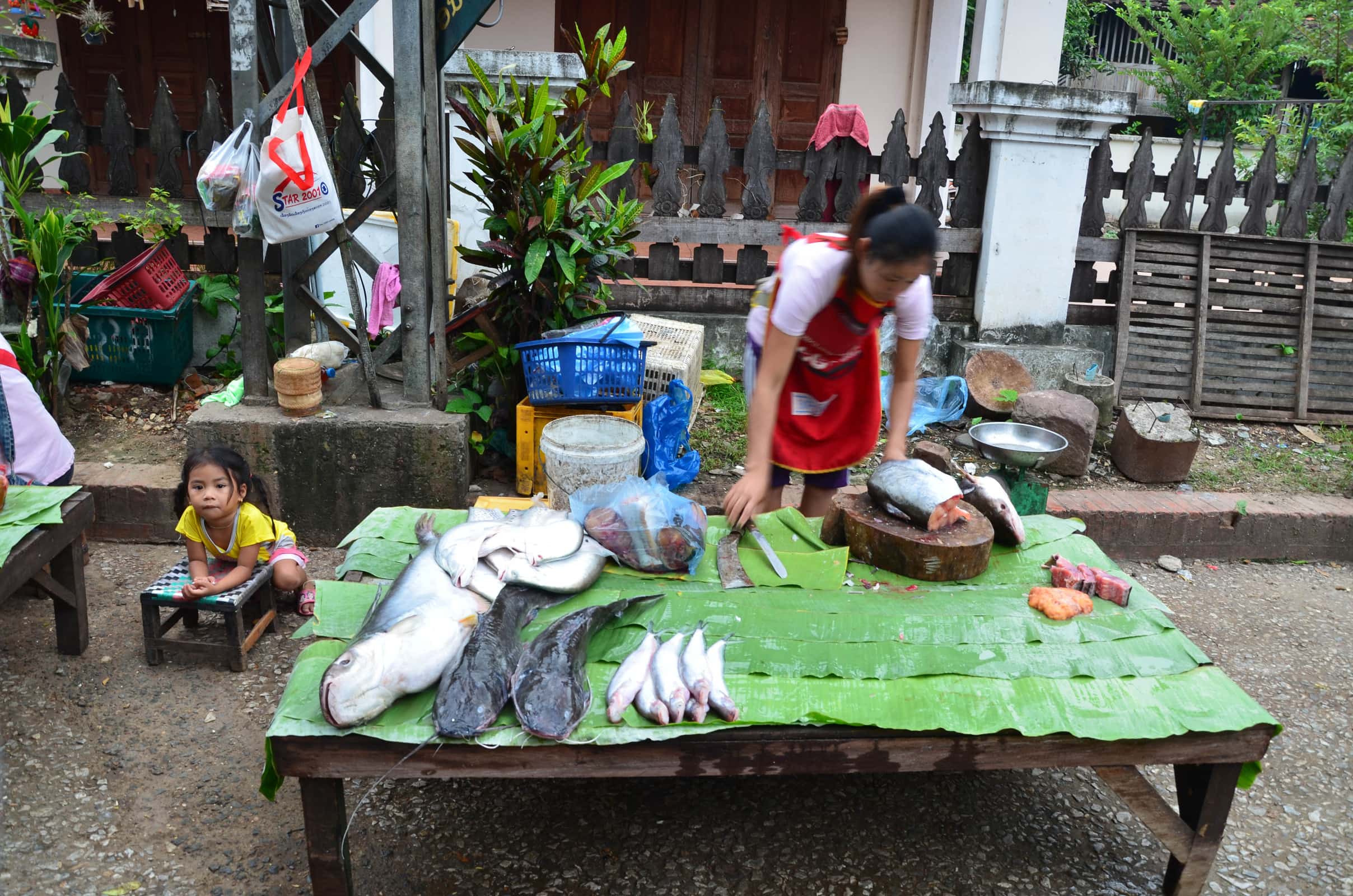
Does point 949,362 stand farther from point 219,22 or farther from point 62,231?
point 219,22

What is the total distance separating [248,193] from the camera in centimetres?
440

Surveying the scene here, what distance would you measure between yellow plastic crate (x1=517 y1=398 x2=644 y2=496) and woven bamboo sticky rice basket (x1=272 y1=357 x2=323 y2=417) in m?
1.00

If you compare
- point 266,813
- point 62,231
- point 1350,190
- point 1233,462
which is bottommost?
point 266,813

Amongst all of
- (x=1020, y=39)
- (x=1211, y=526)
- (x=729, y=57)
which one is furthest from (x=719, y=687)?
(x=729, y=57)

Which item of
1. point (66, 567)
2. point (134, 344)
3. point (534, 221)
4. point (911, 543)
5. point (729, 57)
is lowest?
point (66, 567)

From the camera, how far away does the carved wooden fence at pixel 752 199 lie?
6.50 m

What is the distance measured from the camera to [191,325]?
6160mm

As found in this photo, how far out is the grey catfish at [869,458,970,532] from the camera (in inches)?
134

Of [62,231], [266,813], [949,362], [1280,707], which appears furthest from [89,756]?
[949,362]

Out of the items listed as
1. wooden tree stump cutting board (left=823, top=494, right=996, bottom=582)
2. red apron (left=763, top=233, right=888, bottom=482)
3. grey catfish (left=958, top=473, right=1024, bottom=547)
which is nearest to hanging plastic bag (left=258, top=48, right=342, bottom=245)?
red apron (left=763, top=233, right=888, bottom=482)

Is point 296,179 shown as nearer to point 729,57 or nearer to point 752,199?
point 752,199

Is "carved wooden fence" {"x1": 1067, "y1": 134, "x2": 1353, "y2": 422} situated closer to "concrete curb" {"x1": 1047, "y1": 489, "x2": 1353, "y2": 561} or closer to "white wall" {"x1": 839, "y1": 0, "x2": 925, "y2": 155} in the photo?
"concrete curb" {"x1": 1047, "y1": 489, "x2": 1353, "y2": 561}

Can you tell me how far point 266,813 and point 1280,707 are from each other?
3.86 metres

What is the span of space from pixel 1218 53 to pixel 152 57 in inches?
630
